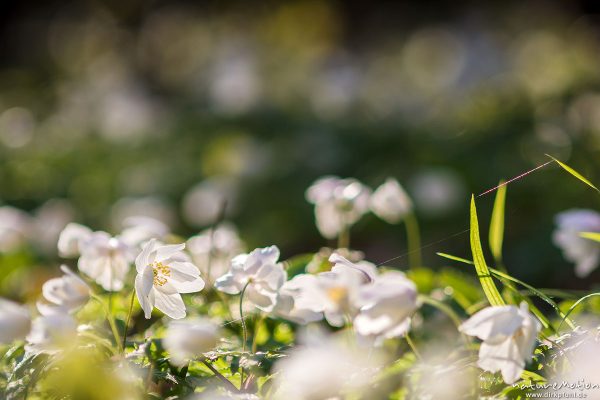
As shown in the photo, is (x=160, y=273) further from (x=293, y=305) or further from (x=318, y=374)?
(x=318, y=374)

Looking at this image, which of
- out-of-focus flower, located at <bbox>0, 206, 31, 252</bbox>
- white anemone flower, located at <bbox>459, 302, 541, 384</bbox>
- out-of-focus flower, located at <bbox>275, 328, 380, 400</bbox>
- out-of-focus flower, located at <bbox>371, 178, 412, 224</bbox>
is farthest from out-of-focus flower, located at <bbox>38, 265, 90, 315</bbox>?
out-of-focus flower, located at <bbox>0, 206, 31, 252</bbox>

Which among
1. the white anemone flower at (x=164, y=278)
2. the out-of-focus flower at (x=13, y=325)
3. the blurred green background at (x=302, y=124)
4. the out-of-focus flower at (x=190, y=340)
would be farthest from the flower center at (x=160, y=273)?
the blurred green background at (x=302, y=124)

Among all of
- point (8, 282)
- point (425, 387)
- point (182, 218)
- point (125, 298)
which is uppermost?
point (425, 387)

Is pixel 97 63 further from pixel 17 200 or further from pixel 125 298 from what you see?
pixel 125 298

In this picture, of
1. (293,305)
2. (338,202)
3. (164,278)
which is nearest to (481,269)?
(293,305)

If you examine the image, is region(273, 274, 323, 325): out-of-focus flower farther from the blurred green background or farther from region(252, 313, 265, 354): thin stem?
the blurred green background

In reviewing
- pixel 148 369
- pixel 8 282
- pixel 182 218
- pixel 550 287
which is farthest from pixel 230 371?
pixel 182 218

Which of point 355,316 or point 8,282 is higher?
point 355,316
